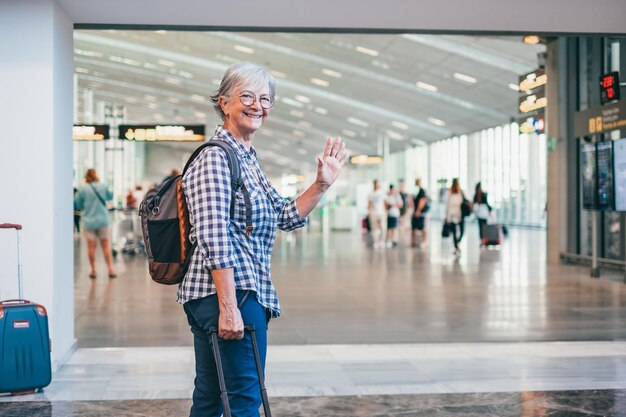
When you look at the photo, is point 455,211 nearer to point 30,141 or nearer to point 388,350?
point 388,350

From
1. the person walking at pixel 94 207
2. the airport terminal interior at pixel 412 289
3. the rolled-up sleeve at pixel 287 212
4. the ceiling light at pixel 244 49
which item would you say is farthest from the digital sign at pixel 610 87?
the ceiling light at pixel 244 49

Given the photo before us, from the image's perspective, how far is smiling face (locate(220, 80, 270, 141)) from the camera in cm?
307

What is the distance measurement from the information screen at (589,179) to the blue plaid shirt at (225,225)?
11.4m

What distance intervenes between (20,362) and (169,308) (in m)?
4.56

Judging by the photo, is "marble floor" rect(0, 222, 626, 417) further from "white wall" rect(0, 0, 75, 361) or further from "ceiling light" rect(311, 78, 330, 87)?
"ceiling light" rect(311, 78, 330, 87)

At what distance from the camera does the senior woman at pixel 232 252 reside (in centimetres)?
290

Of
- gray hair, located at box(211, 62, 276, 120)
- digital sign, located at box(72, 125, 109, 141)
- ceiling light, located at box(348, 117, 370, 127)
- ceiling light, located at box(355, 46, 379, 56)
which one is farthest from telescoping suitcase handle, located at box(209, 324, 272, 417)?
ceiling light, located at box(348, 117, 370, 127)

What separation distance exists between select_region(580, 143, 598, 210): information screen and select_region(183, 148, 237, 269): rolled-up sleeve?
1171cm

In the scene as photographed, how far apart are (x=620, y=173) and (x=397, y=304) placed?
455 centimetres

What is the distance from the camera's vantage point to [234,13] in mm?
6969

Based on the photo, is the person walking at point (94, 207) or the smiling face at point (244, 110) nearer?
the smiling face at point (244, 110)

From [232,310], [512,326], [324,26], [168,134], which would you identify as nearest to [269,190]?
[232,310]

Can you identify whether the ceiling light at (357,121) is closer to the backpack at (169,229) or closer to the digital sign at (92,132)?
the digital sign at (92,132)

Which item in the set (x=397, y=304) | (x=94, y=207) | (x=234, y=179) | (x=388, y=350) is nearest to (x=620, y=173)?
(x=397, y=304)
